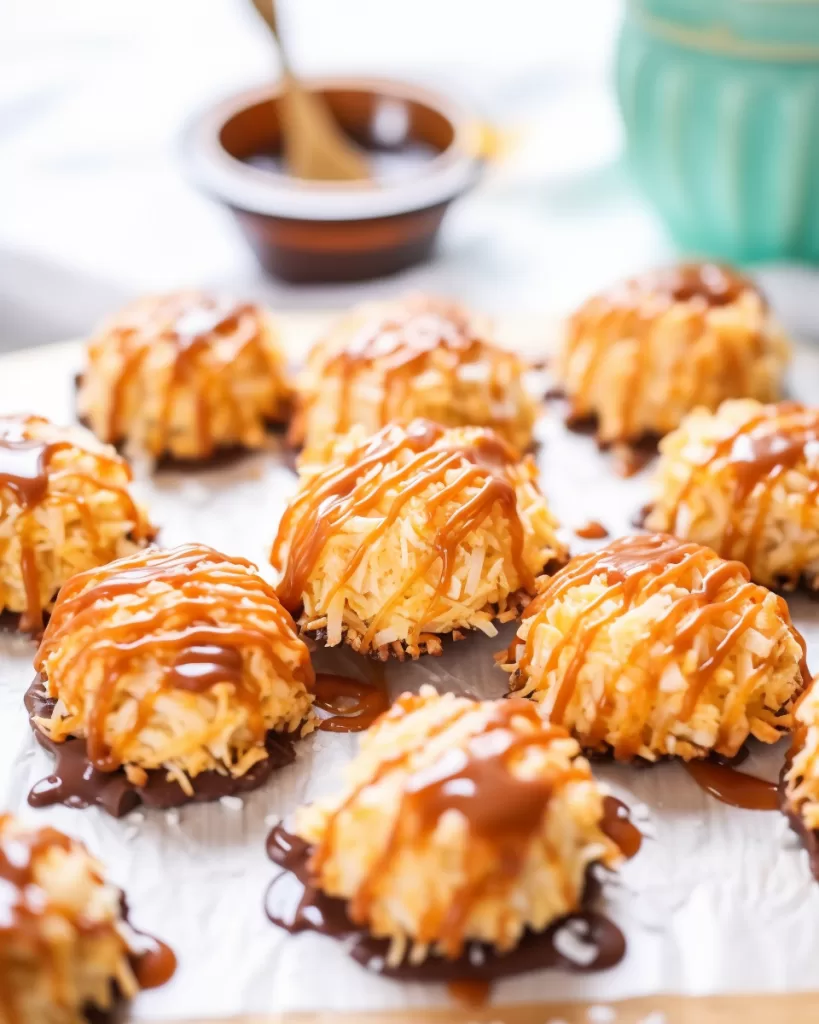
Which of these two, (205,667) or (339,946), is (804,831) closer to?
(339,946)

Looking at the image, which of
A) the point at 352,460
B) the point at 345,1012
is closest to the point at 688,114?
the point at 352,460

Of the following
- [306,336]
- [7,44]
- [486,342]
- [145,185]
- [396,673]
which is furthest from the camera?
[7,44]

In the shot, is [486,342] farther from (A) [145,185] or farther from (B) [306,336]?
(A) [145,185]

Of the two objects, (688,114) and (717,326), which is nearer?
(717,326)

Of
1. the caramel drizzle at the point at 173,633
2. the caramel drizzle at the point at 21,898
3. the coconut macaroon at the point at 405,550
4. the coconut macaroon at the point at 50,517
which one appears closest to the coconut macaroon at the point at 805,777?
the coconut macaroon at the point at 405,550

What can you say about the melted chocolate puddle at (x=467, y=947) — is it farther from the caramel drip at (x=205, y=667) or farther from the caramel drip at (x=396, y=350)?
the caramel drip at (x=396, y=350)

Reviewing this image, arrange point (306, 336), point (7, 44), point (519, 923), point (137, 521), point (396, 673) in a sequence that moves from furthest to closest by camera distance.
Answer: point (7, 44)
point (306, 336)
point (137, 521)
point (396, 673)
point (519, 923)

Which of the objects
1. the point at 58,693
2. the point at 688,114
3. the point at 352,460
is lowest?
the point at 58,693

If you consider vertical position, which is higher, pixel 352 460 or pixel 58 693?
pixel 352 460
